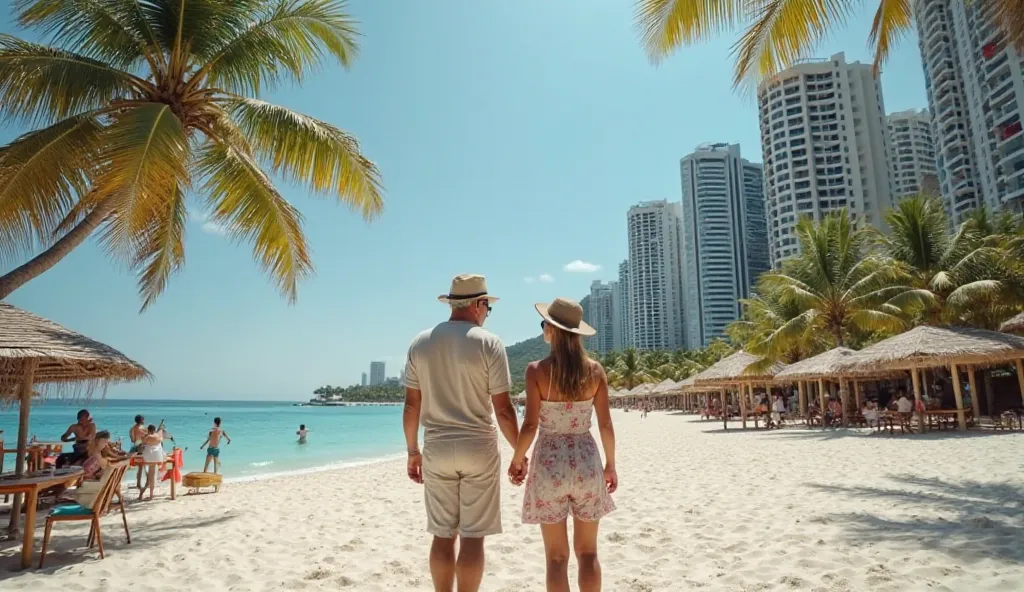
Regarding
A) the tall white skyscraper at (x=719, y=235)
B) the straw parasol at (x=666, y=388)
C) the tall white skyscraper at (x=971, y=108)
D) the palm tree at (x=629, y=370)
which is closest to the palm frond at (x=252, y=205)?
the straw parasol at (x=666, y=388)

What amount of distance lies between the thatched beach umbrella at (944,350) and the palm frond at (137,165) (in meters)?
14.2

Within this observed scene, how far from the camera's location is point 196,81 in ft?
19.6

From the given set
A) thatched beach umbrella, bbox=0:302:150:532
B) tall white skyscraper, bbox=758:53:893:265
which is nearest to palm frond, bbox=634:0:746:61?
thatched beach umbrella, bbox=0:302:150:532

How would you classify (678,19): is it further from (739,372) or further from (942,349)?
(739,372)

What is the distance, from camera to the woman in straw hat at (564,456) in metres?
2.49

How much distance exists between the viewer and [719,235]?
291 ft

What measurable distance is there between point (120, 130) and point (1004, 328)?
70.5ft

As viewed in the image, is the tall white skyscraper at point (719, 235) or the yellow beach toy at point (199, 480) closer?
the yellow beach toy at point (199, 480)

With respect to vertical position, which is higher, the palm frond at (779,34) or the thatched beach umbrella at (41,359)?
the palm frond at (779,34)

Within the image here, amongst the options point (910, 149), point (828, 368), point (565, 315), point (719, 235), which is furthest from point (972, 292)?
point (910, 149)

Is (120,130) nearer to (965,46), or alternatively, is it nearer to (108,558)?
(108,558)

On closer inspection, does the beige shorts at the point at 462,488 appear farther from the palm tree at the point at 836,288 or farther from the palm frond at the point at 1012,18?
the palm tree at the point at 836,288

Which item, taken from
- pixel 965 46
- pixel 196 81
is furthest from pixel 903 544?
pixel 965 46

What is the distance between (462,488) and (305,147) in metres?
5.41
